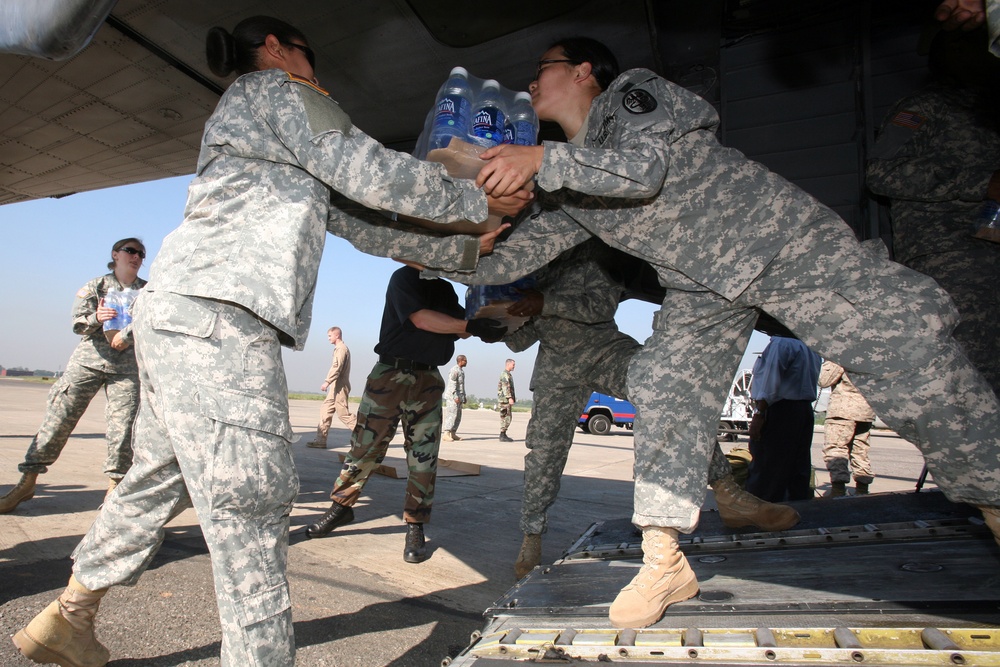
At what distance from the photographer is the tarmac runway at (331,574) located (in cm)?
198

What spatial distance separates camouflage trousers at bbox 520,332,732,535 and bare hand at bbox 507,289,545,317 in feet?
0.87

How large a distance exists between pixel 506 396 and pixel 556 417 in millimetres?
11829

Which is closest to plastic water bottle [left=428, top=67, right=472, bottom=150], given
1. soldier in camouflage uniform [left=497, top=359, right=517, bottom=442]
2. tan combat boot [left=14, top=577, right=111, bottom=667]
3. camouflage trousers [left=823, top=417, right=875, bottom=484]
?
tan combat boot [left=14, top=577, right=111, bottom=667]

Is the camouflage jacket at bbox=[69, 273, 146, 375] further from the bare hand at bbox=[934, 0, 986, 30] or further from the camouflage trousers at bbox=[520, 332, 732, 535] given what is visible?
the bare hand at bbox=[934, 0, 986, 30]

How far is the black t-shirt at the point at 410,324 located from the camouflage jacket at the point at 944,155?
2384mm

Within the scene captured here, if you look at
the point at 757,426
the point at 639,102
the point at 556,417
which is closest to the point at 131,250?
the point at 556,417

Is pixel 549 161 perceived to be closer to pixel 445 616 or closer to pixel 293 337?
pixel 293 337

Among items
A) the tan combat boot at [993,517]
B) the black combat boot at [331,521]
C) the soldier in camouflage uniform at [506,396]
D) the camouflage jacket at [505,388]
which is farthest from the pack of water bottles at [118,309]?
the camouflage jacket at [505,388]

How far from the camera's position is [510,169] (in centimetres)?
172

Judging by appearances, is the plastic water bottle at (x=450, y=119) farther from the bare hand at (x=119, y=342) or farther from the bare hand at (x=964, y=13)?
the bare hand at (x=119, y=342)

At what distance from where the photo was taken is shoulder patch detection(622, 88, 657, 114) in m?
1.90

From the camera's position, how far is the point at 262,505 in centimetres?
144

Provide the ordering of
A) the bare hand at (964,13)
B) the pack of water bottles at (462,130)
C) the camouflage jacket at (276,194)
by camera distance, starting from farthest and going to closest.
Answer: the pack of water bottles at (462,130)
the camouflage jacket at (276,194)
the bare hand at (964,13)

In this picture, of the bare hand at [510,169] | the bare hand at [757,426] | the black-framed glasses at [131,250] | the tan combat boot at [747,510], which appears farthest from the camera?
the bare hand at [757,426]
